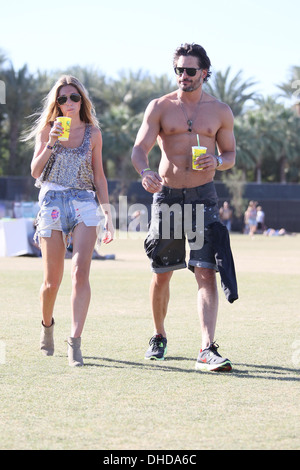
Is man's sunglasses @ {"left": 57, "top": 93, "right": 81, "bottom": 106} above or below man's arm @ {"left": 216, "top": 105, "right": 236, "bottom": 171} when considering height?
above

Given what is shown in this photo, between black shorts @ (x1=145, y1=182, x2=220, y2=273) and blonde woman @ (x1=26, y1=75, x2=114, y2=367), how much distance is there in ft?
1.26

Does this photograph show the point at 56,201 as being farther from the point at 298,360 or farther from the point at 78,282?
the point at 298,360

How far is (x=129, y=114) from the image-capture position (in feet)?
207

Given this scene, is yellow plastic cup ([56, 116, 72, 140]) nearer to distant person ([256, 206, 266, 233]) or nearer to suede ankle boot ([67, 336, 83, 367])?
suede ankle boot ([67, 336, 83, 367])

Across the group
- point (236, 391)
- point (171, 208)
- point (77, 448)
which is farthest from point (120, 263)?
point (77, 448)

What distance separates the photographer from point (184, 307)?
34.0 ft

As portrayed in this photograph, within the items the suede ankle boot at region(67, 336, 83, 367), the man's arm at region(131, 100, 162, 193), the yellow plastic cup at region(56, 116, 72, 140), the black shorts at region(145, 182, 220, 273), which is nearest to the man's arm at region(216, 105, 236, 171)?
the black shorts at region(145, 182, 220, 273)

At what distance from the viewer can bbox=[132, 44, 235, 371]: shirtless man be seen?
21.6 feet

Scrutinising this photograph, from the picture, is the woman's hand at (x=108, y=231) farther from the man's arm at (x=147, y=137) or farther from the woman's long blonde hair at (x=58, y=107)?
the woman's long blonde hair at (x=58, y=107)

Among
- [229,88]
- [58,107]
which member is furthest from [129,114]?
[58,107]

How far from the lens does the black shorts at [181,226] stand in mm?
6594

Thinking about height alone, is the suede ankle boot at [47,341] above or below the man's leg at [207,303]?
below

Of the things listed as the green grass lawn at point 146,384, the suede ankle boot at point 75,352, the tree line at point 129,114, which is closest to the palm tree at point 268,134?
the tree line at point 129,114

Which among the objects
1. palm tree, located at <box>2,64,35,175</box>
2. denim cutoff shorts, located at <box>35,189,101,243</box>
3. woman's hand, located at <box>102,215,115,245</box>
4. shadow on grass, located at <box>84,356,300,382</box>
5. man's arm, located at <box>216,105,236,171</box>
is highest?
palm tree, located at <box>2,64,35,175</box>
